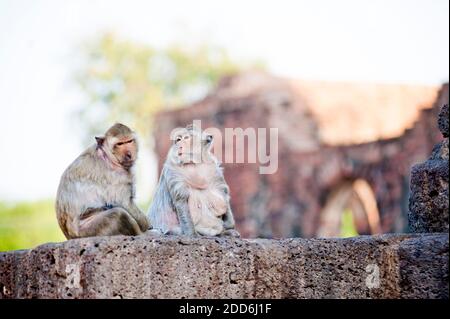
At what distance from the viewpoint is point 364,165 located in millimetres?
21703

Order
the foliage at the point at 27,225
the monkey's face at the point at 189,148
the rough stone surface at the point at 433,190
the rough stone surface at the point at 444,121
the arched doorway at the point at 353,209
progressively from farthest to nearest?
the foliage at the point at 27,225 → the arched doorway at the point at 353,209 → the monkey's face at the point at 189,148 → the rough stone surface at the point at 444,121 → the rough stone surface at the point at 433,190

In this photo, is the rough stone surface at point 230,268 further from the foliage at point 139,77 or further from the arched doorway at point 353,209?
the foliage at point 139,77

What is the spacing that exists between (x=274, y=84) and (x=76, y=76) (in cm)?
1955

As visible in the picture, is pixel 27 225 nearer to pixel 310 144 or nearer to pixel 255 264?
pixel 310 144

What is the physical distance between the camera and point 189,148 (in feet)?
20.8

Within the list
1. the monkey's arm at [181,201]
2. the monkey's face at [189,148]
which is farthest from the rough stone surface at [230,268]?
the monkey's face at [189,148]

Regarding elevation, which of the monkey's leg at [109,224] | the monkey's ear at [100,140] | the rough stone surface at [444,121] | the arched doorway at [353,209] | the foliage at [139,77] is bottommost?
the monkey's leg at [109,224]

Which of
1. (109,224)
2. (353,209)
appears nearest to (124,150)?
(109,224)

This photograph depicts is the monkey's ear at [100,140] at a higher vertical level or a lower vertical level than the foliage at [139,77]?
lower

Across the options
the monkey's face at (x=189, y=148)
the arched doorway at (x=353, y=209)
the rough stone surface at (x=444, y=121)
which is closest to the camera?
the rough stone surface at (x=444, y=121)

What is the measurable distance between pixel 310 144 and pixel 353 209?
1.91m

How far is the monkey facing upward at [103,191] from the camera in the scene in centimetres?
586

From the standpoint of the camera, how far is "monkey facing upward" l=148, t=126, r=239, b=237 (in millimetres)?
6242

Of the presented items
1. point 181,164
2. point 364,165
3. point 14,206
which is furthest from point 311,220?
point 181,164
